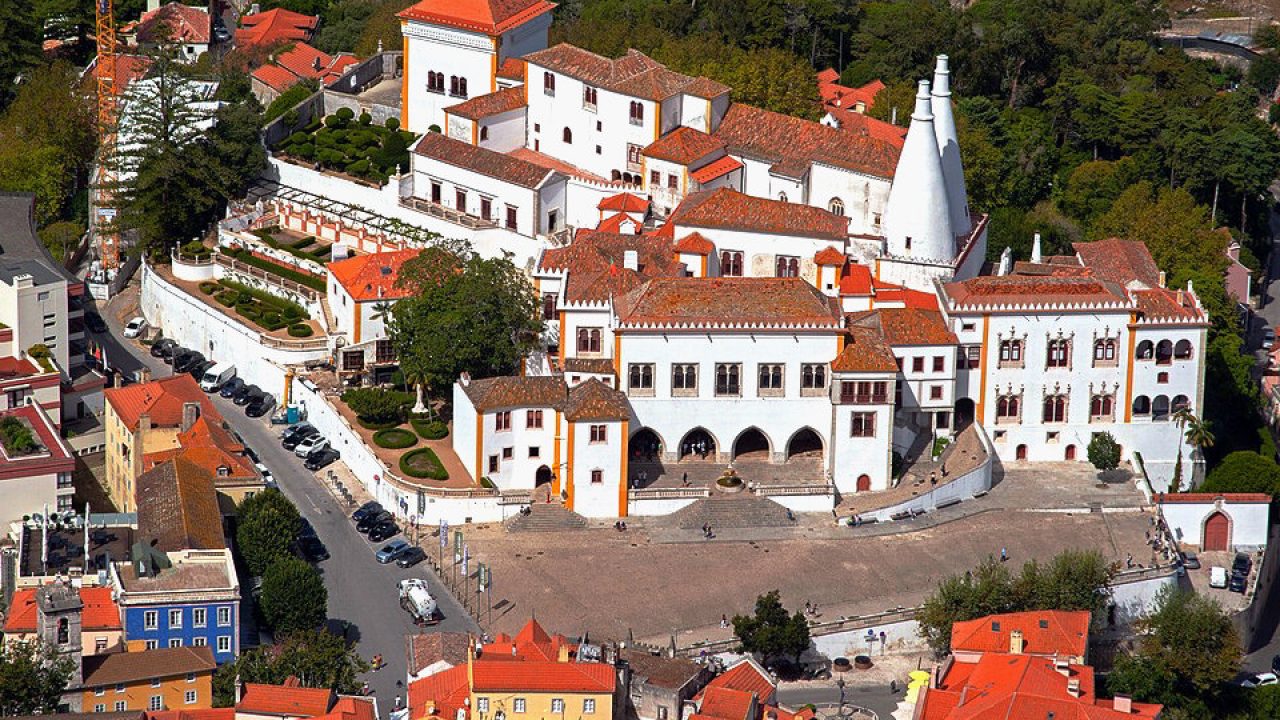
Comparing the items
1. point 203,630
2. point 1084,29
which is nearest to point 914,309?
point 203,630

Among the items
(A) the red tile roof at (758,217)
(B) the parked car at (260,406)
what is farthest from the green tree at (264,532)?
(A) the red tile roof at (758,217)

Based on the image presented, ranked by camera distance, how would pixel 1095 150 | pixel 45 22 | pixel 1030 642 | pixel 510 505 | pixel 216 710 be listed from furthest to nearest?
pixel 45 22, pixel 1095 150, pixel 510 505, pixel 1030 642, pixel 216 710

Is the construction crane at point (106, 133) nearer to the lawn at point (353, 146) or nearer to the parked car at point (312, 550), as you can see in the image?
the lawn at point (353, 146)

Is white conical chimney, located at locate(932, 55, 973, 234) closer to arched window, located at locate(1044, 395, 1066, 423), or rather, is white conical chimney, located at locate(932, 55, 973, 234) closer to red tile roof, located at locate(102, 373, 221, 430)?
arched window, located at locate(1044, 395, 1066, 423)

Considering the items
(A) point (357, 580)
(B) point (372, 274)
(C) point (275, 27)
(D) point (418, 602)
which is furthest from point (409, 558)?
(C) point (275, 27)

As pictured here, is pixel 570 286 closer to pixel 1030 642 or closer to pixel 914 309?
pixel 914 309

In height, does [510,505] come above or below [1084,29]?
below
